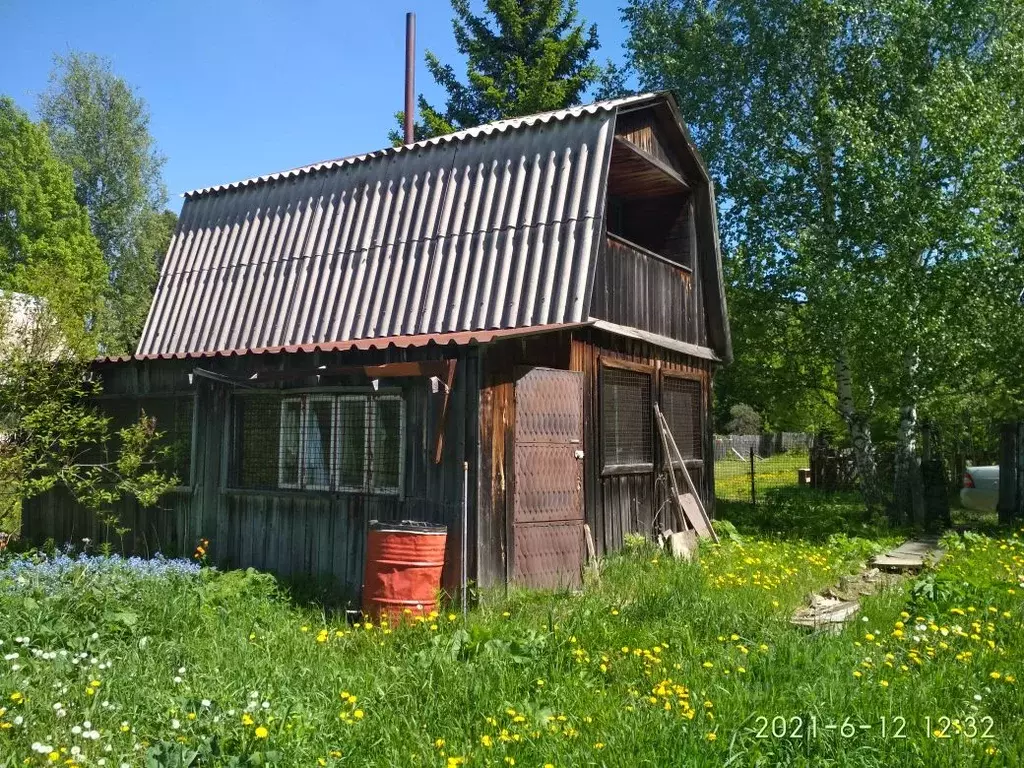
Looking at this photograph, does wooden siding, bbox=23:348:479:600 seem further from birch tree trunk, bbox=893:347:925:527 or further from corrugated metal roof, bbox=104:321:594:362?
birch tree trunk, bbox=893:347:925:527

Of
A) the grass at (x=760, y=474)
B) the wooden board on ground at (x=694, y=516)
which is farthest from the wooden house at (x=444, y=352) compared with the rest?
the grass at (x=760, y=474)

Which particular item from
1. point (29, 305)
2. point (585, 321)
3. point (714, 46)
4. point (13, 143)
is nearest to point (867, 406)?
point (714, 46)

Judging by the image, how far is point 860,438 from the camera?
16406 millimetres

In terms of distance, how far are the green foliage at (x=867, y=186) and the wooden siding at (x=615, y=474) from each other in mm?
4983

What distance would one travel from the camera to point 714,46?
18719 mm

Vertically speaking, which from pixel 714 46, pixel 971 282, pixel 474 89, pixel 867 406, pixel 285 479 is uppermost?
A: pixel 474 89

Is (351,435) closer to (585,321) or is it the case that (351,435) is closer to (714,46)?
(585,321)

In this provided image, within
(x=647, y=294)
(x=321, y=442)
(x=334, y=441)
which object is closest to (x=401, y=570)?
(x=334, y=441)

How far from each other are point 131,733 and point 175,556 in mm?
5451

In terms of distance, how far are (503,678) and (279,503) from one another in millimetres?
4564

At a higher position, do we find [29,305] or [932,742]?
[29,305]

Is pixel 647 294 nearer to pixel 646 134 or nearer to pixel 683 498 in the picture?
pixel 646 134

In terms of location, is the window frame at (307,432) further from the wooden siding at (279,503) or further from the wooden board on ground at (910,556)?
the wooden board on ground at (910,556)

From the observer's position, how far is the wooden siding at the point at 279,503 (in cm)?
784
